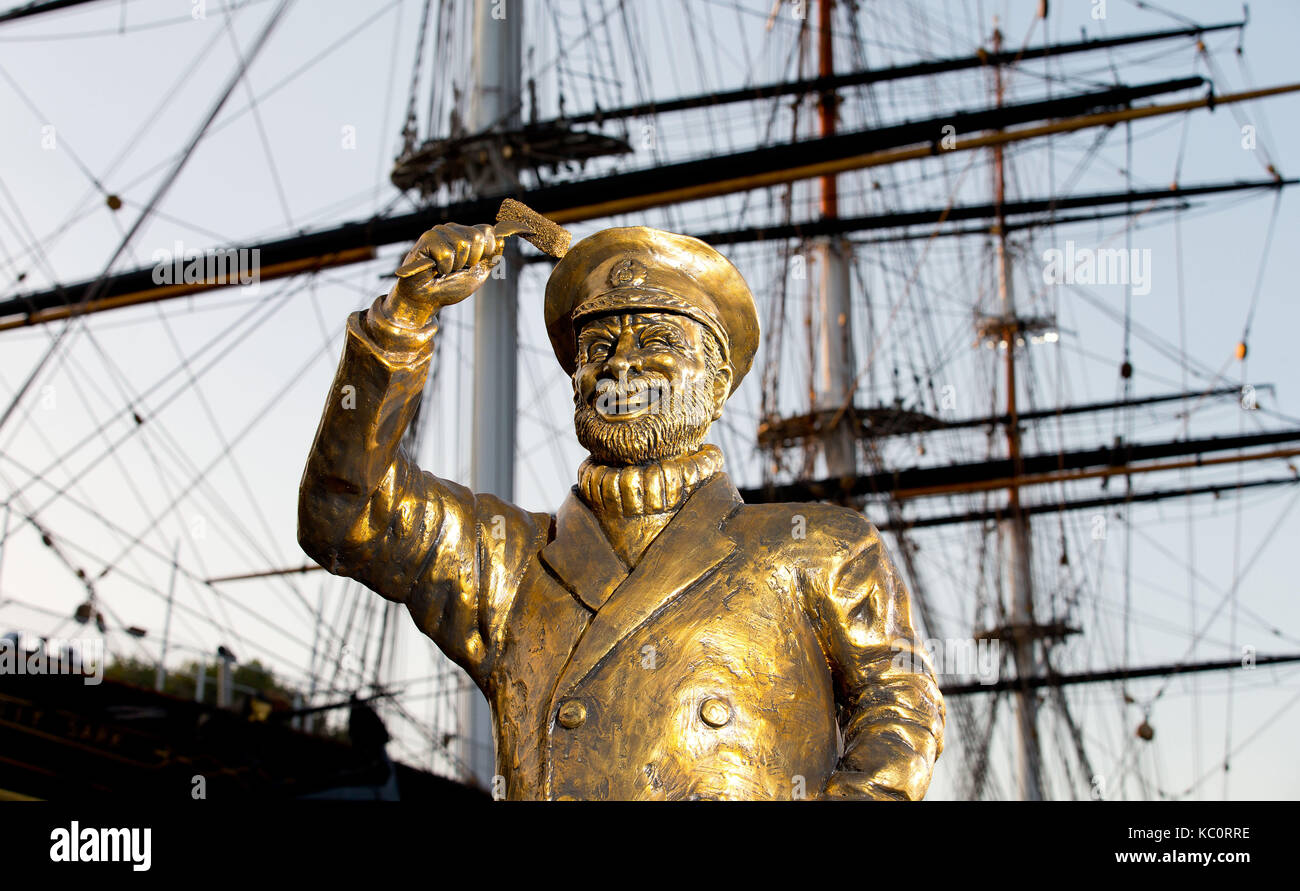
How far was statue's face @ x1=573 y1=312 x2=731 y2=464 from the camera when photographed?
3150mm

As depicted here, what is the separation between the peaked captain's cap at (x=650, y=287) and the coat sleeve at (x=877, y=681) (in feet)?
1.84

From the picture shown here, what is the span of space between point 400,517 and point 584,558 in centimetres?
41

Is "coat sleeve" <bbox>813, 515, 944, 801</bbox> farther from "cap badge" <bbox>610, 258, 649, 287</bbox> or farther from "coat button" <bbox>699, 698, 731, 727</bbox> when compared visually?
"cap badge" <bbox>610, 258, 649, 287</bbox>

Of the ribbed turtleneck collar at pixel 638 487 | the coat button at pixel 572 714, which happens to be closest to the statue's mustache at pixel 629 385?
the ribbed turtleneck collar at pixel 638 487

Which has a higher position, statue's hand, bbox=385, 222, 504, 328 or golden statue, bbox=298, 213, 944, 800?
statue's hand, bbox=385, 222, 504, 328

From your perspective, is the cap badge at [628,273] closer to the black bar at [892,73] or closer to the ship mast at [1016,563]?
the black bar at [892,73]

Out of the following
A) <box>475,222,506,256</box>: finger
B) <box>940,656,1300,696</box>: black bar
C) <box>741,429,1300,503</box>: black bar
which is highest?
<box>741,429,1300,503</box>: black bar

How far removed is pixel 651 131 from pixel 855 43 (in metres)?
12.1

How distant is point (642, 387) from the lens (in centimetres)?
313

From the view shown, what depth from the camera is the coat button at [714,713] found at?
2.88m

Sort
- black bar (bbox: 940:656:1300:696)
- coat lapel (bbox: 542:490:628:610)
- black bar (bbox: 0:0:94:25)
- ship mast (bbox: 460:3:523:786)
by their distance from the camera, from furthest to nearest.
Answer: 1. black bar (bbox: 940:656:1300:696)
2. black bar (bbox: 0:0:94:25)
3. ship mast (bbox: 460:3:523:786)
4. coat lapel (bbox: 542:490:628:610)

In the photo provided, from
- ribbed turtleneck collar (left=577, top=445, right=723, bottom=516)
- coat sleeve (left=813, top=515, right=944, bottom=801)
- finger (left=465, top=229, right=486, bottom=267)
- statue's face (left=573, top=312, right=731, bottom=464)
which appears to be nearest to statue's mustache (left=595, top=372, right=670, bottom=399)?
statue's face (left=573, top=312, right=731, bottom=464)

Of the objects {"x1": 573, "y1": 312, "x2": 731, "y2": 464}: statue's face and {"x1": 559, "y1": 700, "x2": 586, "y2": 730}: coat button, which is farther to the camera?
{"x1": 573, "y1": 312, "x2": 731, "y2": 464}: statue's face
